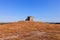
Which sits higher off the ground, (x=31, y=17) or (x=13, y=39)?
(x=31, y=17)

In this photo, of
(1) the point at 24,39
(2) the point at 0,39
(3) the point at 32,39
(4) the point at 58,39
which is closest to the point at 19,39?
(1) the point at 24,39

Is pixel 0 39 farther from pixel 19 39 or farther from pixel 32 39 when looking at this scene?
pixel 32 39

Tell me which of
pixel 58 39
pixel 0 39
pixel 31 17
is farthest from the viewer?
pixel 31 17

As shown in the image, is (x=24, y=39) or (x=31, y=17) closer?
(x=24, y=39)

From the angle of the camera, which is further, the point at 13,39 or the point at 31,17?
the point at 31,17

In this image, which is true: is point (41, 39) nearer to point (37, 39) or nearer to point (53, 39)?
point (37, 39)

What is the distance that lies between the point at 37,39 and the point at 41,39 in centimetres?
66

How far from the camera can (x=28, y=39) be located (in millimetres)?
18391

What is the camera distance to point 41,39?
1830 cm

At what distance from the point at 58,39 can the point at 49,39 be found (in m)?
1.42

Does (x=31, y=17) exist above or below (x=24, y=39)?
above

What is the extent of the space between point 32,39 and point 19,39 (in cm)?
219

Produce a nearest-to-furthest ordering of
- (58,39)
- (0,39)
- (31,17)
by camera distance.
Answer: (58,39), (0,39), (31,17)

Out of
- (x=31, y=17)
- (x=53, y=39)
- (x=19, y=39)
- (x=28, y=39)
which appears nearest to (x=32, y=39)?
(x=28, y=39)
